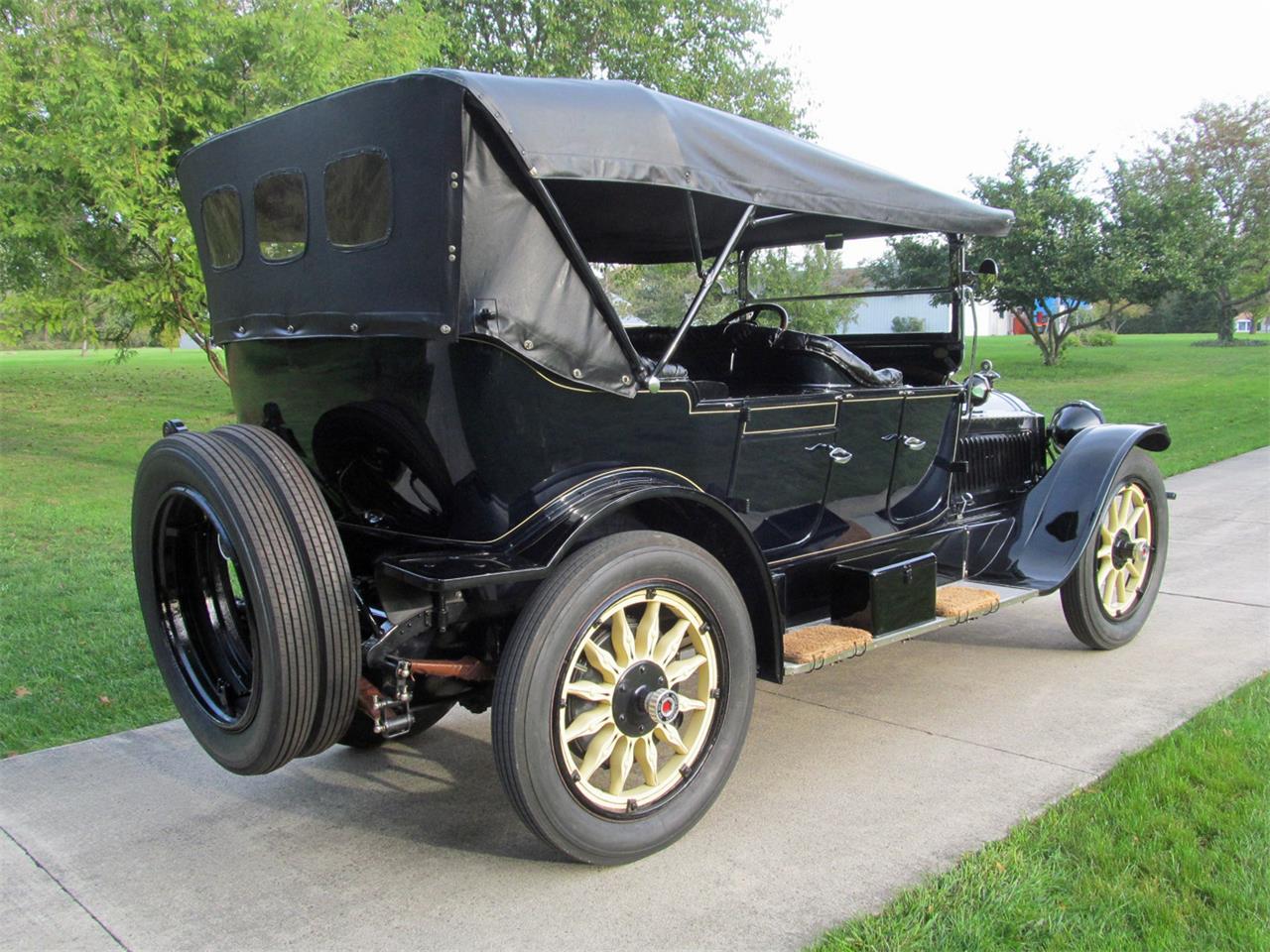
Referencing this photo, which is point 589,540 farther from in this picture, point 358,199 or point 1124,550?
point 1124,550

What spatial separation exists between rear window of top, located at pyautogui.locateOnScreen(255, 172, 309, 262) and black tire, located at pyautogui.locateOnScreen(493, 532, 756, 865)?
133cm

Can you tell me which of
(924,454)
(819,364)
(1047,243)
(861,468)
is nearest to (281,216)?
(819,364)

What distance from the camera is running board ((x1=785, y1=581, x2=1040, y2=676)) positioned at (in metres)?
3.52

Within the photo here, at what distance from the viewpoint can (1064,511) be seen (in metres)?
4.75

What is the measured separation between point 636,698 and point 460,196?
4.85 feet

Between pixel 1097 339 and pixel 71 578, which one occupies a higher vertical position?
pixel 1097 339

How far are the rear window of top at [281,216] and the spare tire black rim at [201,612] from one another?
840mm

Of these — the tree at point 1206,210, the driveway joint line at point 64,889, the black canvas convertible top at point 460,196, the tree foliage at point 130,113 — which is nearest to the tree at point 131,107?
the tree foliage at point 130,113

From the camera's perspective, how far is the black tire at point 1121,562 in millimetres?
4727

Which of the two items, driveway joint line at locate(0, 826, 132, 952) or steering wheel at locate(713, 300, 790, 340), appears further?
steering wheel at locate(713, 300, 790, 340)

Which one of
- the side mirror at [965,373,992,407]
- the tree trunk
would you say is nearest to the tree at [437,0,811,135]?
the side mirror at [965,373,992,407]

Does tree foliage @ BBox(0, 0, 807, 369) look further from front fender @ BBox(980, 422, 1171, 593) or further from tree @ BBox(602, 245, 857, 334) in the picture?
front fender @ BBox(980, 422, 1171, 593)

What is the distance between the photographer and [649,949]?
2.62 m

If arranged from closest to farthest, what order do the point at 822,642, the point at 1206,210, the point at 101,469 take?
the point at 822,642 → the point at 101,469 → the point at 1206,210
